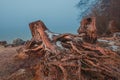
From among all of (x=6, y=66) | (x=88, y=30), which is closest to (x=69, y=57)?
(x=88, y=30)

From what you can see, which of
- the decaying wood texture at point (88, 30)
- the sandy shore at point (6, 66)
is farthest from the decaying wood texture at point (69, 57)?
the sandy shore at point (6, 66)

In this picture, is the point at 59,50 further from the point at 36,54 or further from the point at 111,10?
the point at 111,10

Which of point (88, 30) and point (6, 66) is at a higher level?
point (88, 30)

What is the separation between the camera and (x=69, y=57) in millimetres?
10227

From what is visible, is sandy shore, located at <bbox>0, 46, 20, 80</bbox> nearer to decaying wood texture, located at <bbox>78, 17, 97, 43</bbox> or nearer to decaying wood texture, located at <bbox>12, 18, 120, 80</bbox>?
decaying wood texture, located at <bbox>12, 18, 120, 80</bbox>

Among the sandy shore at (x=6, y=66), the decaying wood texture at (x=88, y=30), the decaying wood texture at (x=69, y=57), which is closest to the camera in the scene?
the decaying wood texture at (x=69, y=57)

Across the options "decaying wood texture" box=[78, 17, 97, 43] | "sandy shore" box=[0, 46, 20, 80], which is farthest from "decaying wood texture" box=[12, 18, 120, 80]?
"sandy shore" box=[0, 46, 20, 80]

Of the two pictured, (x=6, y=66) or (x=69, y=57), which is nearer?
(x=69, y=57)

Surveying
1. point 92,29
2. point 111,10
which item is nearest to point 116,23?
point 111,10

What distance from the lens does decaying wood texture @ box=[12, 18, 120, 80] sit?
9.88m

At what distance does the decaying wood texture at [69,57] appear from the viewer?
32.4ft

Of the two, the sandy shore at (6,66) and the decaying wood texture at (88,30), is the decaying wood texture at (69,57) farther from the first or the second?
the sandy shore at (6,66)

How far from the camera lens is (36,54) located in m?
11.9

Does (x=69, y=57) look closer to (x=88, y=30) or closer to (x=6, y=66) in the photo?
(x=88, y=30)
